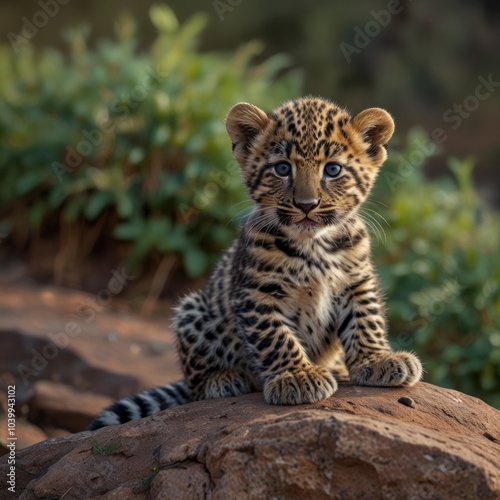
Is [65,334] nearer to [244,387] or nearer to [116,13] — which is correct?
[244,387]

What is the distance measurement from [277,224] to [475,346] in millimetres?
4251

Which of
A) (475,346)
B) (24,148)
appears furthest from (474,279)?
(24,148)

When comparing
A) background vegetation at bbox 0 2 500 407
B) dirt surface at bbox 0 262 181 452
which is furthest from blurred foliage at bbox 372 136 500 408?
dirt surface at bbox 0 262 181 452

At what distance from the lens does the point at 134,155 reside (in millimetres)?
10859

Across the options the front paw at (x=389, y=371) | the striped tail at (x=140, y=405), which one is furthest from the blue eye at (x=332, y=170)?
the striped tail at (x=140, y=405)

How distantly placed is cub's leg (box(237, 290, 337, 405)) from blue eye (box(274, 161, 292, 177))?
71 cm

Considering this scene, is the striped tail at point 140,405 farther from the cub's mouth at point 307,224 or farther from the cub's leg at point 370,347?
the cub's mouth at point 307,224

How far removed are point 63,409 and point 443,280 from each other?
432cm

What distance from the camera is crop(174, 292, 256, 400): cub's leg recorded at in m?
5.78

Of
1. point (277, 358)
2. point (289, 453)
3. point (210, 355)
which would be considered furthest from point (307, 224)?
point (289, 453)

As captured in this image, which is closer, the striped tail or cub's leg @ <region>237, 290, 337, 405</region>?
cub's leg @ <region>237, 290, 337, 405</region>

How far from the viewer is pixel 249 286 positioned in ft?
17.4

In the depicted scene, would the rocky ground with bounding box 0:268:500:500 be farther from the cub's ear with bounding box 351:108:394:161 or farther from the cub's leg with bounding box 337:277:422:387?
the cub's ear with bounding box 351:108:394:161

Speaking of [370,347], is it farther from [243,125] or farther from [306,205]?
[243,125]
